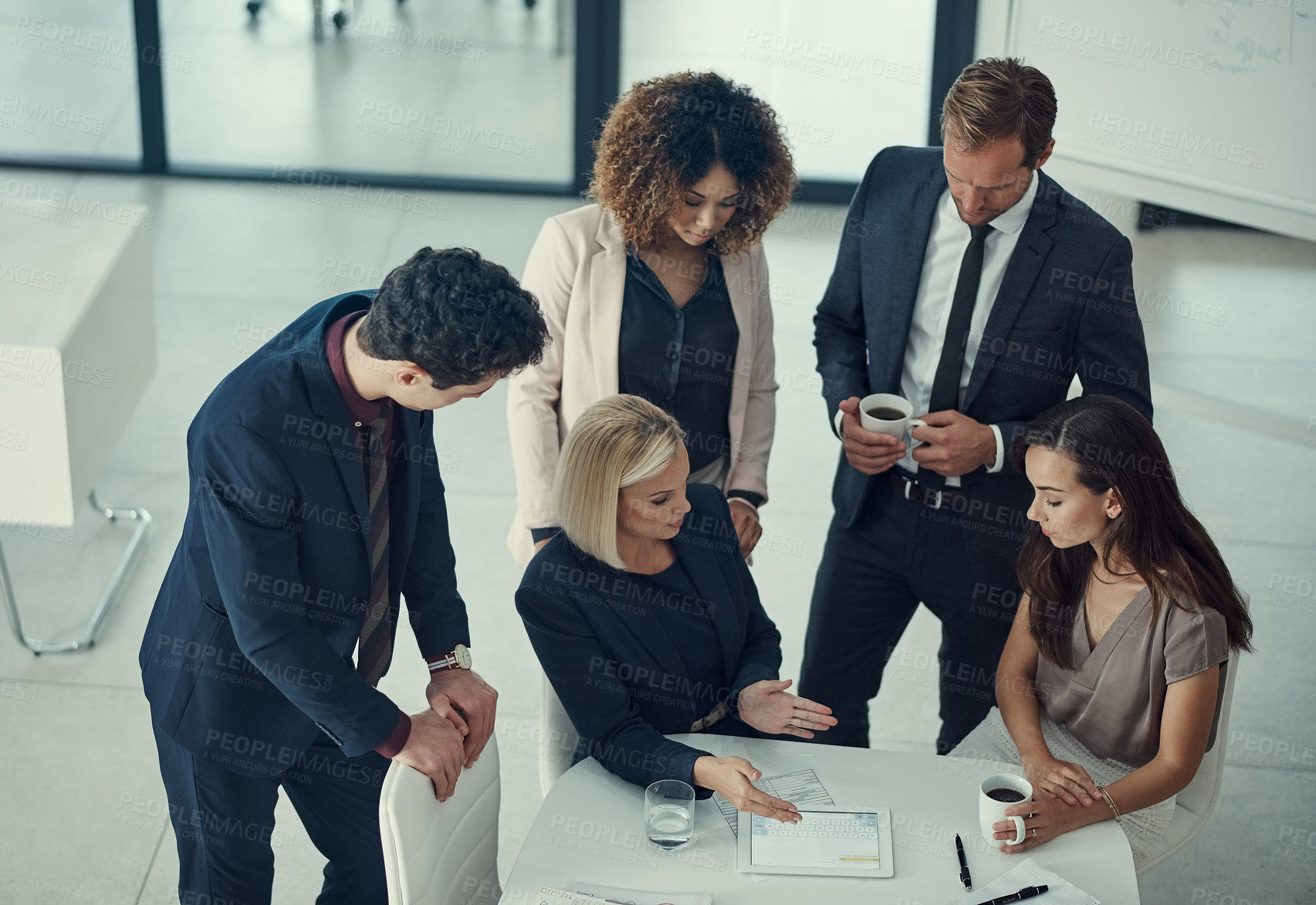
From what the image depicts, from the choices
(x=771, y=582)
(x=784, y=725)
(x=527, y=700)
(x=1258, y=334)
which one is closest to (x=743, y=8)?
(x=1258, y=334)

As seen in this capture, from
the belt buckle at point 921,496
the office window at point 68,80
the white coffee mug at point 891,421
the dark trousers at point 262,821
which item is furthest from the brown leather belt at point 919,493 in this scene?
the office window at point 68,80

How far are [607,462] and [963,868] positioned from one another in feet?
3.23

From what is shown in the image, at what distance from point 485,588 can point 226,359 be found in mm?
1768

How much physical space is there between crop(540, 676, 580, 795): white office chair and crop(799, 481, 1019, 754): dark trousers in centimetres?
68

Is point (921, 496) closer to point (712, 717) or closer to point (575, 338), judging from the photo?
point (712, 717)

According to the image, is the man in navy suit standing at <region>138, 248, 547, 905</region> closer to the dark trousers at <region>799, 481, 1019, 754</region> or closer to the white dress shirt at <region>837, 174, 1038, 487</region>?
the dark trousers at <region>799, 481, 1019, 754</region>

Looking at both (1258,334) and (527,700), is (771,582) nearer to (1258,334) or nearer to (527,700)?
(527,700)

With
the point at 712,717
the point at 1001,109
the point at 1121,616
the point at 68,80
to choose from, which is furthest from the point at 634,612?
the point at 68,80

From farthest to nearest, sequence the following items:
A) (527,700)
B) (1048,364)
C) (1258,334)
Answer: (1258,334), (527,700), (1048,364)

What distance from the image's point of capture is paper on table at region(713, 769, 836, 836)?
8.71ft

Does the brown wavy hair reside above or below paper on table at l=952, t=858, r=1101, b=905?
above

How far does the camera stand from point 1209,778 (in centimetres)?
294

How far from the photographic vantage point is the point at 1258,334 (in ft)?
20.1

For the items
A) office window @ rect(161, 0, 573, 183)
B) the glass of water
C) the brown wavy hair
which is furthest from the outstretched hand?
office window @ rect(161, 0, 573, 183)
